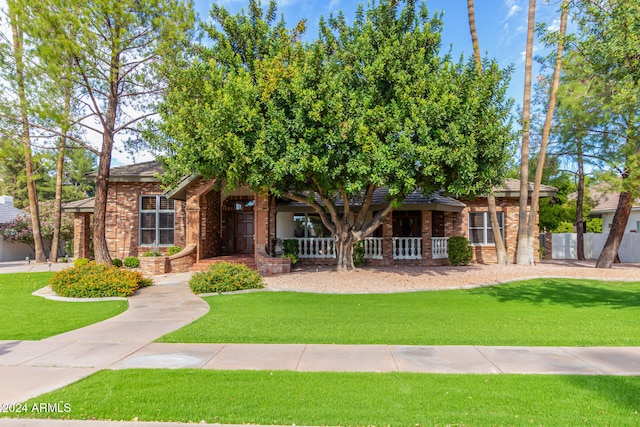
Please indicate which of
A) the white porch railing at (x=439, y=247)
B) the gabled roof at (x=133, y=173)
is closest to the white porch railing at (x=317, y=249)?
the white porch railing at (x=439, y=247)

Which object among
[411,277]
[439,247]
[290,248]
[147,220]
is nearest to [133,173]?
[147,220]

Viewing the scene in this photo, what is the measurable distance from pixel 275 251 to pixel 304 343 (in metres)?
11.0

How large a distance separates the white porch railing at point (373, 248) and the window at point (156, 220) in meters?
9.54

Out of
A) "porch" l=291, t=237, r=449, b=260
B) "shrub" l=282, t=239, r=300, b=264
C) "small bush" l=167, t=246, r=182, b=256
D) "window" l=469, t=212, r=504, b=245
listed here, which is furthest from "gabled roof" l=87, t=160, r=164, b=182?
"window" l=469, t=212, r=504, b=245

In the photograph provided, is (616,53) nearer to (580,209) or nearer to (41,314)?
(41,314)

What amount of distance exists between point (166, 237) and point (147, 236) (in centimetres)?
93

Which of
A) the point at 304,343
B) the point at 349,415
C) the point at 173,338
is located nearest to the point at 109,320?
the point at 173,338

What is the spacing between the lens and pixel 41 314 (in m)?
8.75

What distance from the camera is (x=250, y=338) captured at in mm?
6582

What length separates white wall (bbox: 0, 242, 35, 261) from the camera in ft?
85.3

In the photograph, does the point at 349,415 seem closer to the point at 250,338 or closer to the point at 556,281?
the point at 250,338

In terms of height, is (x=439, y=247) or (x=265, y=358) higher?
(x=439, y=247)

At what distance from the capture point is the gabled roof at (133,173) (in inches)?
712

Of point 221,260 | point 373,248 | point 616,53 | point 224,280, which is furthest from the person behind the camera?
point 373,248
